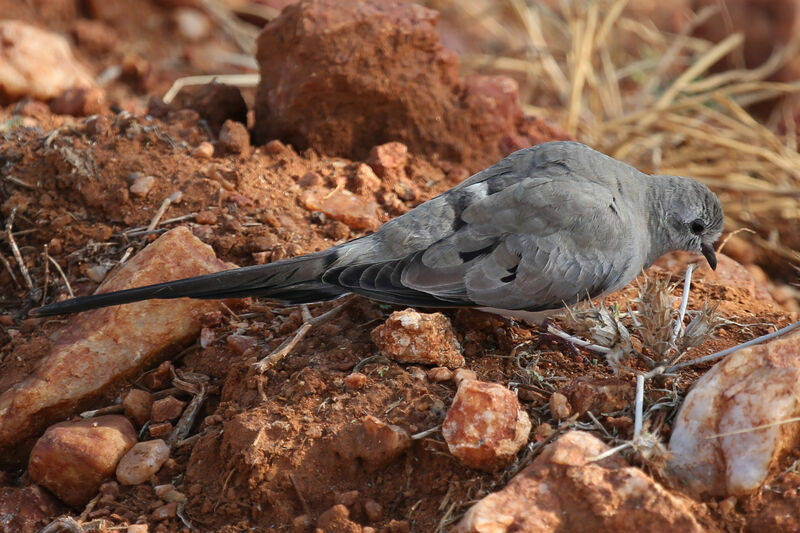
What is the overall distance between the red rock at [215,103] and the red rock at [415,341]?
237 centimetres

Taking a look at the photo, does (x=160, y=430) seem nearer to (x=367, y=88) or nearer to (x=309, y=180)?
(x=309, y=180)

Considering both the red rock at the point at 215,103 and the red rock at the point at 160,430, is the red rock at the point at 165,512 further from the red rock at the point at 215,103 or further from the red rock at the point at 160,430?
the red rock at the point at 215,103

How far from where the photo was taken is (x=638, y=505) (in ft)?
8.96

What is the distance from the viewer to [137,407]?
3662 mm

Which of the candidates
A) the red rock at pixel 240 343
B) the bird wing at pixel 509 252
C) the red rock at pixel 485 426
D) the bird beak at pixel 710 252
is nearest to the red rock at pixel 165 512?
the red rock at pixel 240 343

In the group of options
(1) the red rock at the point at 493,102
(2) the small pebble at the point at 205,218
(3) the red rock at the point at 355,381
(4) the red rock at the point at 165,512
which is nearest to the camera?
(4) the red rock at the point at 165,512

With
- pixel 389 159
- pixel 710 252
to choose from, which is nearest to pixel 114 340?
pixel 389 159

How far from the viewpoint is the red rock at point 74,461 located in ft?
10.9

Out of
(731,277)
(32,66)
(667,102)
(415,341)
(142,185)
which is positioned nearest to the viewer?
(415,341)

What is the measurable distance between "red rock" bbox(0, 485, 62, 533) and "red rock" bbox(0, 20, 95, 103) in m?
3.78

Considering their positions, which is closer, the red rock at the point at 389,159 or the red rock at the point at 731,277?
the red rock at the point at 731,277

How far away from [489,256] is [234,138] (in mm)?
2008

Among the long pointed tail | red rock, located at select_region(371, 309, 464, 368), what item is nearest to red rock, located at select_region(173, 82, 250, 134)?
the long pointed tail

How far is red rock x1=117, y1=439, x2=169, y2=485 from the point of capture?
334 cm
